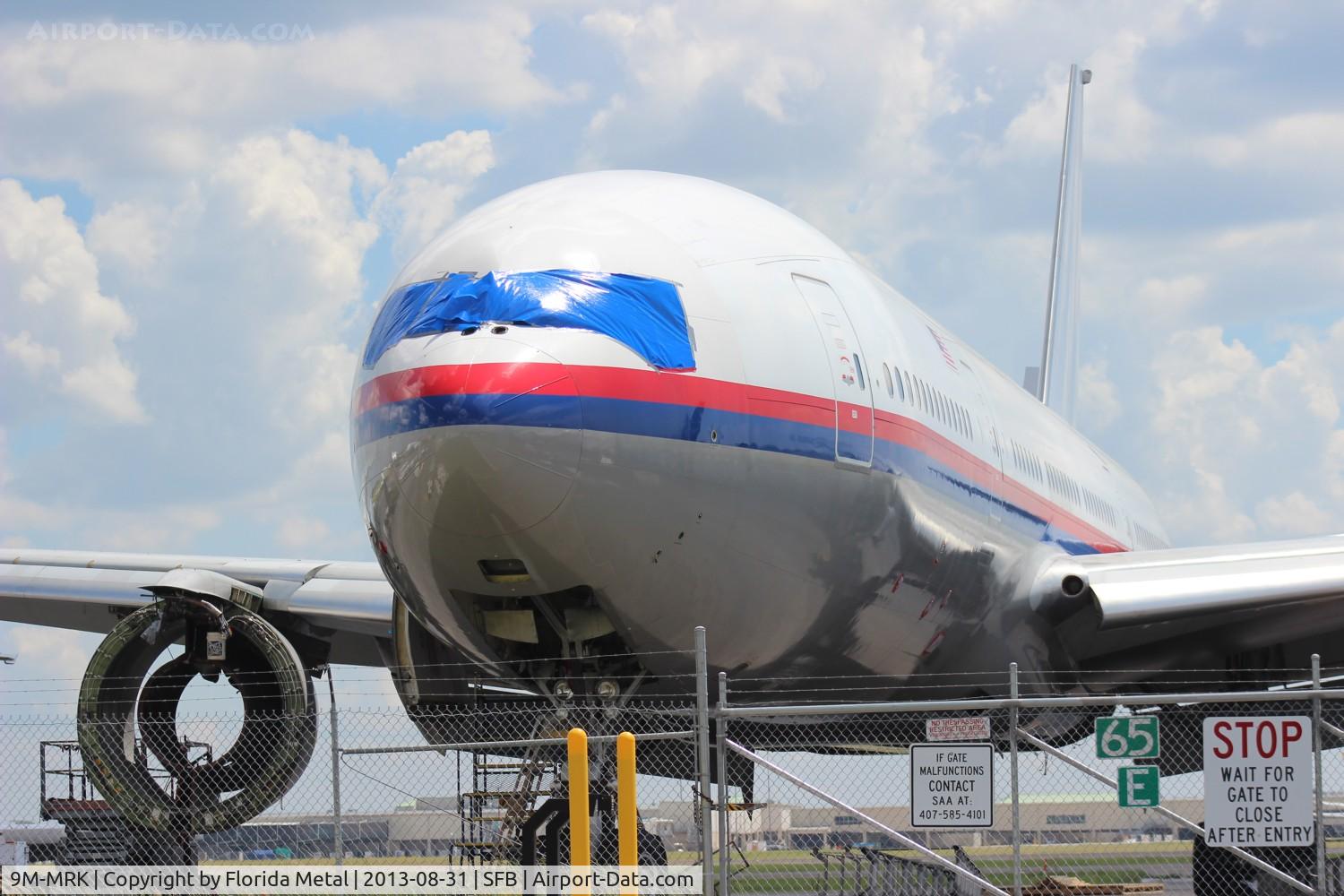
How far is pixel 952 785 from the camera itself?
8852mm

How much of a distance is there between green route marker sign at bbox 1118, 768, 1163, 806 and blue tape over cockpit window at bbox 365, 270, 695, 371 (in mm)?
3374

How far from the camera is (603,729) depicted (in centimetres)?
943

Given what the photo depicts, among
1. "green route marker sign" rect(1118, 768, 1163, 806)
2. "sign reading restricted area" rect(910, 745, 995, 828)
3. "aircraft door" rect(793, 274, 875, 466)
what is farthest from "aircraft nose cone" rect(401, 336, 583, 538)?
"green route marker sign" rect(1118, 768, 1163, 806)

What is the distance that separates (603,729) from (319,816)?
474cm

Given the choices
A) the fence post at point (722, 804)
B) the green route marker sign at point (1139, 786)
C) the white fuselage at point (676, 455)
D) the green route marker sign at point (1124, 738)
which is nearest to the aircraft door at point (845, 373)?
the white fuselage at point (676, 455)

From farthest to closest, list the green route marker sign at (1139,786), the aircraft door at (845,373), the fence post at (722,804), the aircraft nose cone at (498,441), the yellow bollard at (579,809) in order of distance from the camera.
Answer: the aircraft door at (845,373) → the green route marker sign at (1139,786) → the fence post at (722,804) → the aircraft nose cone at (498,441) → the yellow bollard at (579,809)

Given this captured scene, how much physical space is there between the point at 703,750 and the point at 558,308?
235 centimetres

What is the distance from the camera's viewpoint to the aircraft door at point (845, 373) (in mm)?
9859

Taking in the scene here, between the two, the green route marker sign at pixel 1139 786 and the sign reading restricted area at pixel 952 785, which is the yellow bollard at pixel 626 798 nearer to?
the sign reading restricted area at pixel 952 785

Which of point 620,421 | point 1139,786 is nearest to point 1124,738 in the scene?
point 1139,786

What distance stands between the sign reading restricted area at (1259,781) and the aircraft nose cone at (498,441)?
3.60 m

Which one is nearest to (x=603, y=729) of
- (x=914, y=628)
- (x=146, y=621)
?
(x=914, y=628)

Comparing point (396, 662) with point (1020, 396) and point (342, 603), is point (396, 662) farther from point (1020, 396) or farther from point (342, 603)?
point (1020, 396)

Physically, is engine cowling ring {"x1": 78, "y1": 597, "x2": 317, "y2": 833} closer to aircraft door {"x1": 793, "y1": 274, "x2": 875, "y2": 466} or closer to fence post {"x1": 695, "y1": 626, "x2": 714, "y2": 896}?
fence post {"x1": 695, "y1": 626, "x2": 714, "y2": 896}
